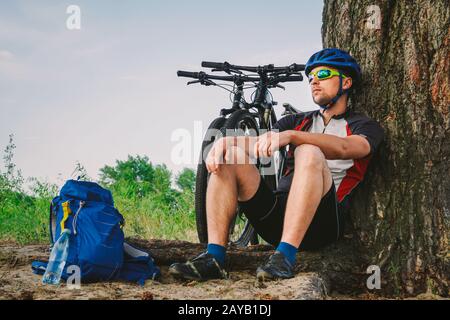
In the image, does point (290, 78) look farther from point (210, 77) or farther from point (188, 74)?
point (188, 74)

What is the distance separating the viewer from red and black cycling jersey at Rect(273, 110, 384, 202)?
342cm

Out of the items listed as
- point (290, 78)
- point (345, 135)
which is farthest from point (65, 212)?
point (290, 78)

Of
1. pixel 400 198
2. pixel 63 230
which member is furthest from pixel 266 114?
pixel 63 230

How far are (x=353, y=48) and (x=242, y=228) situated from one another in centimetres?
192

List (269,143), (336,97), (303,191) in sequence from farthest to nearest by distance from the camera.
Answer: (336,97) < (303,191) < (269,143)

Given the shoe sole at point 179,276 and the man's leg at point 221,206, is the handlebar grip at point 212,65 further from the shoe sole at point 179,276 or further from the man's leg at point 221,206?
the shoe sole at point 179,276

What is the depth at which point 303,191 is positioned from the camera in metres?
3.08

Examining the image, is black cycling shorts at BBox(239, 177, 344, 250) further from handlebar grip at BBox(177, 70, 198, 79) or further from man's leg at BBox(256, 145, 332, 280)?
handlebar grip at BBox(177, 70, 198, 79)

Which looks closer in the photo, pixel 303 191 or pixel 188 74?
pixel 303 191

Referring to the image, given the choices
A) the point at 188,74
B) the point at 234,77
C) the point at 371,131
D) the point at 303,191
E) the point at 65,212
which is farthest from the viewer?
the point at 188,74

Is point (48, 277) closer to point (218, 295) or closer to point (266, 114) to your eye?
point (218, 295)

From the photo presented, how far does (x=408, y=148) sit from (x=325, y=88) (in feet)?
2.10

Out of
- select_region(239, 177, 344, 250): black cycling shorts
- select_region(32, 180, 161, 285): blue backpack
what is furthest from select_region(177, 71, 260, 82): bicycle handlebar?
select_region(32, 180, 161, 285): blue backpack

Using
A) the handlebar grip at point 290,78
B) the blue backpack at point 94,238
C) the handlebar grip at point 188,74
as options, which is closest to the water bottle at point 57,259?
the blue backpack at point 94,238
